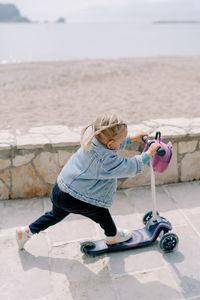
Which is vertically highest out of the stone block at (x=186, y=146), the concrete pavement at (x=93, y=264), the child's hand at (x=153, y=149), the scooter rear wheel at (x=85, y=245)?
the child's hand at (x=153, y=149)

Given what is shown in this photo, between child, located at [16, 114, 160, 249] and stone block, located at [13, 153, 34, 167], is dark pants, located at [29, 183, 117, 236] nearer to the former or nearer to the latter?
child, located at [16, 114, 160, 249]

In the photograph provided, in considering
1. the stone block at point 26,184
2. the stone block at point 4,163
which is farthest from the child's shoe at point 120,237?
the stone block at point 4,163

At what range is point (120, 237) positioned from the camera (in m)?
3.04

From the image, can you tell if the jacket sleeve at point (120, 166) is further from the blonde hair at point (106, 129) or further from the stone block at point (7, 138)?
the stone block at point (7, 138)

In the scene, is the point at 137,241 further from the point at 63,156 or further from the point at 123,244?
the point at 63,156

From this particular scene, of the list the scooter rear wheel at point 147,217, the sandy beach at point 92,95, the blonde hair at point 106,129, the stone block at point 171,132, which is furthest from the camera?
the sandy beach at point 92,95

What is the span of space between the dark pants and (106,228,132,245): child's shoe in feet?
0.15

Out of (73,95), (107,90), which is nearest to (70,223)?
(73,95)

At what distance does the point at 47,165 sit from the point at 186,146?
1.56m

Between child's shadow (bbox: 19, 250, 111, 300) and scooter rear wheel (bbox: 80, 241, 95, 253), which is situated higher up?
scooter rear wheel (bbox: 80, 241, 95, 253)

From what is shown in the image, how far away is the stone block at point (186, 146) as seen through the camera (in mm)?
4061

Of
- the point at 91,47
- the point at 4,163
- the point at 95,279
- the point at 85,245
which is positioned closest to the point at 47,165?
the point at 4,163

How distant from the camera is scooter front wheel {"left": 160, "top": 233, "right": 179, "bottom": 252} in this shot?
9.64 ft

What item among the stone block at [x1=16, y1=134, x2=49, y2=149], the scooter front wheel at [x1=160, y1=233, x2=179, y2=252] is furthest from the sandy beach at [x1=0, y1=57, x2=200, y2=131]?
the scooter front wheel at [x1=160, y1=233, x2=179, y2=252]
